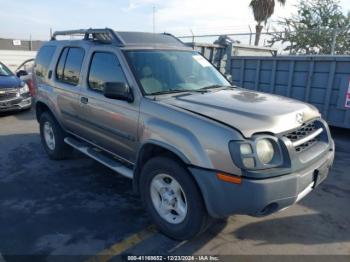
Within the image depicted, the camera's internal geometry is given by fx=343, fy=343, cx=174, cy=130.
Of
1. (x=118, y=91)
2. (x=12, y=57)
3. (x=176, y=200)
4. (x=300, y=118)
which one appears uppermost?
(x=118, y=91)

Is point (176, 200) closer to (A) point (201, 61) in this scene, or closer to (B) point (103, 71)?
(B) point (103, 71)

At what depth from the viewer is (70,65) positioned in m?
5.16

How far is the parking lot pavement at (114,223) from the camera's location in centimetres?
338

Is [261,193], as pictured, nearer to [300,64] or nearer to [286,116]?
[286,116]

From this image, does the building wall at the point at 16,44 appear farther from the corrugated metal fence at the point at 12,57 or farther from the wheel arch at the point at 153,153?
the wheel arch at the point at 153,153

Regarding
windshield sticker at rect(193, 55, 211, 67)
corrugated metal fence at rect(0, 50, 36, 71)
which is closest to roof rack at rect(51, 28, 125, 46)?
windshield sticker at rect(193, 55, 211, 67)

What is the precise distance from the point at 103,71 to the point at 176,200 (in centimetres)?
196

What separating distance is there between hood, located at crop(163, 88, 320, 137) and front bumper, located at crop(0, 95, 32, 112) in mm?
7825

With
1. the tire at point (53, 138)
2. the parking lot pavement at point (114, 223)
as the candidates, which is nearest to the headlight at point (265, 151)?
the parking lot pavement at point (114, 223)

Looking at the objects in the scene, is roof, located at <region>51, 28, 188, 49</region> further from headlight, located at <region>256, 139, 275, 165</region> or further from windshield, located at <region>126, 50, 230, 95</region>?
headlight, located at <region>256, 139, 275, 165</region>

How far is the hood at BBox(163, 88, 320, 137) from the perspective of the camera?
3.03 meters

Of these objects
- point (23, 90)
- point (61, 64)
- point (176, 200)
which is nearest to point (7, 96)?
point (23, 90)

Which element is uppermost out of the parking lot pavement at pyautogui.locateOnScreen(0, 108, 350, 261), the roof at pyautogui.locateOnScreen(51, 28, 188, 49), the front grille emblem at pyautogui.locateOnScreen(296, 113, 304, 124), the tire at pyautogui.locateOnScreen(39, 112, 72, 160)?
the roof at pyautogui.locateOnScreen(51, 28, 188, 49)

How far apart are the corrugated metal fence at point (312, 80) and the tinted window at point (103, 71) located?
5331 mm
